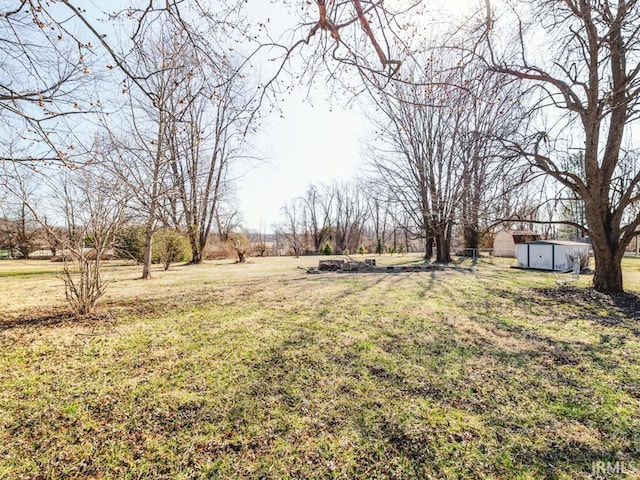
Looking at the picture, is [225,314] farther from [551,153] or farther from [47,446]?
[551,153]

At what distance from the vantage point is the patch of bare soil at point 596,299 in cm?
587

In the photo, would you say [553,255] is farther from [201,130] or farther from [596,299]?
[201,130]

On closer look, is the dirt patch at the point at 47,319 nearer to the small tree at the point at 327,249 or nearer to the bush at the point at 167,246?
the bush at the point at 167,246

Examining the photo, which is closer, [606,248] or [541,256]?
[606,248]

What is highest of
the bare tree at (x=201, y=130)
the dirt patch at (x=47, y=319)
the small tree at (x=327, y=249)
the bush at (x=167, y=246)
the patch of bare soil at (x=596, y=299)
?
the bare tree at (x=201, y=130)

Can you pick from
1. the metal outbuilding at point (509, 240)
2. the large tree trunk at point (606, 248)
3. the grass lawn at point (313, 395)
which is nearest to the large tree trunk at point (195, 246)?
the grass lawn at point (313, 395)

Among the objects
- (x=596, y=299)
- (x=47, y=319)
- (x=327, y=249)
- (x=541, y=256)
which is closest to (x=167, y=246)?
(x=47, y=319)

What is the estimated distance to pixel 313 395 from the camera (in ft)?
8.45

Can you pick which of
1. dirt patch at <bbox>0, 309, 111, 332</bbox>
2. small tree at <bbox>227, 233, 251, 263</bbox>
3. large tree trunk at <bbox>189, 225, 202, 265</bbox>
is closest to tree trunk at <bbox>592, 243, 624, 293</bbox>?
dirt patch at <bbox>0, 309, 111, 332</bbox>

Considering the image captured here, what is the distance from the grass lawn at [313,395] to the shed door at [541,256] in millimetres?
11662

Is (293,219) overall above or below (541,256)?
above

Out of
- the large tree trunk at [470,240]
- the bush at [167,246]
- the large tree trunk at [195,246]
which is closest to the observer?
the bush at [167,246]

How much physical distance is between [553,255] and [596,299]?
9.72m

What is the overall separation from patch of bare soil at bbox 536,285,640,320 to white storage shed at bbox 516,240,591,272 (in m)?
8.45
